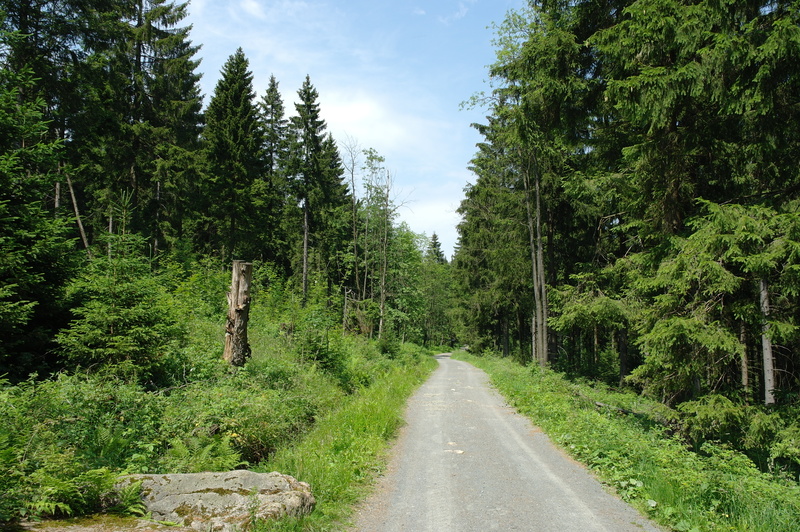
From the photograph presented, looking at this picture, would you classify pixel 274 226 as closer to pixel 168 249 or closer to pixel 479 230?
pixel 168 249

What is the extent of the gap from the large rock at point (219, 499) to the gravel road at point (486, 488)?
3.14 ft

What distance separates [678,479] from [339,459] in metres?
4.68

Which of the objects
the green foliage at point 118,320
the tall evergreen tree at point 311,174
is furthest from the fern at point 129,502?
the tall evergreen tree at point 311,174

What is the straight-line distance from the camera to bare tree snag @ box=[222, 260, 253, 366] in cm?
910

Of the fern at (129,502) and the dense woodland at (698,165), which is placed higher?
the dense woodland at (698,165)

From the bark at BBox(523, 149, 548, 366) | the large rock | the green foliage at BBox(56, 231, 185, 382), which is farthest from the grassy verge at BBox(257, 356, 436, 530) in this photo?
the bark at BBox(523, 149, 548, 366)

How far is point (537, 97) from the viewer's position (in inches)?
384

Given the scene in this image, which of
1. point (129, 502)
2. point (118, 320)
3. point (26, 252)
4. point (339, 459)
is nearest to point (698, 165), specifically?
point (339, 459)

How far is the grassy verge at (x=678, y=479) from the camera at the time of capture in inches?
185

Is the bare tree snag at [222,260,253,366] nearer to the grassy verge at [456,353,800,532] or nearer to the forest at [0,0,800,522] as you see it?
the forest at [0,0,800,522]

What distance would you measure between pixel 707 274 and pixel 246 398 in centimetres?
813

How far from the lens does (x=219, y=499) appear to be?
416 cm

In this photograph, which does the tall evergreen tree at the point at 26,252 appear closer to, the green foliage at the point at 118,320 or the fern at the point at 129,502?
the green foliage at the point at 118,320

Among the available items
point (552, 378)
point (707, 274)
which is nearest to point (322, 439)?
point (707, 274)
